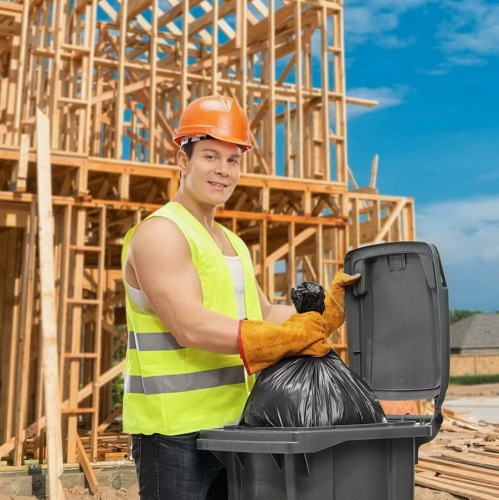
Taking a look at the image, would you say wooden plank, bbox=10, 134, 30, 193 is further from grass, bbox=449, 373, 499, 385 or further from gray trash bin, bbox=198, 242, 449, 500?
grass, bbox=449, 373, 499, 385

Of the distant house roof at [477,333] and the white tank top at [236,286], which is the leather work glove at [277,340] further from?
the distant house roof at [477,333]

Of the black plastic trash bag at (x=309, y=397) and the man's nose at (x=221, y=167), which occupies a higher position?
the man's nose at (x=221, y=167)

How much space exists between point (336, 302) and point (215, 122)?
0.83 metres

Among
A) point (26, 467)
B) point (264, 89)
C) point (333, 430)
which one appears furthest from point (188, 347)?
point (264, 89)

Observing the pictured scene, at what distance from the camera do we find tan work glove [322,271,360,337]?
2852 millimetres

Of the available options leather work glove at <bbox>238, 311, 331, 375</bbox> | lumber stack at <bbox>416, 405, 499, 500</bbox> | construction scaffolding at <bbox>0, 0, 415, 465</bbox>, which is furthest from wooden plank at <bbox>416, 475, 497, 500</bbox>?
leather work glove at <bbox>238, 311, 331, 375</bbox>

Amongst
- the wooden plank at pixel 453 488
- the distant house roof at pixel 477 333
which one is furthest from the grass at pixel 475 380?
the wooden plank at pixel 453 488

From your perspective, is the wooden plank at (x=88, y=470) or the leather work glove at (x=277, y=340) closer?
the leather work glove at (x=277, y=340)

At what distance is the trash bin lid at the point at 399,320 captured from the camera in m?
2.59

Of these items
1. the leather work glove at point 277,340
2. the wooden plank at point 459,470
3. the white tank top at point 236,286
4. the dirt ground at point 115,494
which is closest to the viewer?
the leather work glove at point 277,340

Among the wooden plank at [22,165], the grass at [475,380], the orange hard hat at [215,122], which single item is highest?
the wooden plank at [22,165]

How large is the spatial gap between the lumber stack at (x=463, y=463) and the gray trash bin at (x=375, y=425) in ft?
19.7

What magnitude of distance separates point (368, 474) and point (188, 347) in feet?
2.35

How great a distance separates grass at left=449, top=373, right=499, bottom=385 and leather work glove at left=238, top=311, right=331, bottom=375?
40.7 meters
